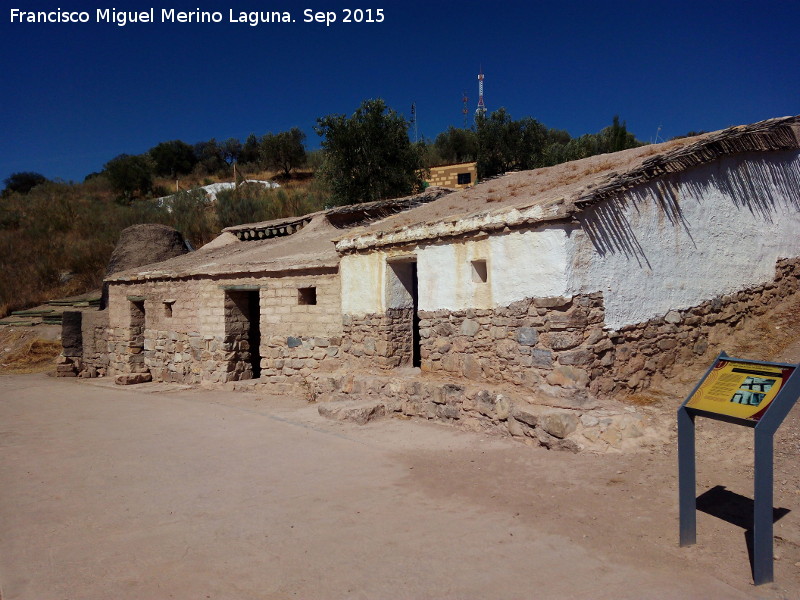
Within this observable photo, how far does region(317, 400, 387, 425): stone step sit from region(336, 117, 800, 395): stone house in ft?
2.81

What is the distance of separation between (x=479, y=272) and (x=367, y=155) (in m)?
13.2

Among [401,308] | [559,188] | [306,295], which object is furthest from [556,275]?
[306,295]

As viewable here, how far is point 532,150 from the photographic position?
2377 centimetres

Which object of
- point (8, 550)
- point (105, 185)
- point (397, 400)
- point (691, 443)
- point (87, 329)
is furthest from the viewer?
point (105, 185)

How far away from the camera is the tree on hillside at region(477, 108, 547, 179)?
2375cm

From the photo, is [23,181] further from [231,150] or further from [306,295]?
[306,295]

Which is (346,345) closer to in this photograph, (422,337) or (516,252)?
(422,337)

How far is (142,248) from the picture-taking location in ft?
59.9

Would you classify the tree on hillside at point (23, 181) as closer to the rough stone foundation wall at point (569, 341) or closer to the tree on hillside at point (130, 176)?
the tree on hillside at point (130, 176)

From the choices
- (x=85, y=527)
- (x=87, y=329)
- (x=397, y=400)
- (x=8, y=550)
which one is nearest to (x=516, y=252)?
(x=397, y=400)

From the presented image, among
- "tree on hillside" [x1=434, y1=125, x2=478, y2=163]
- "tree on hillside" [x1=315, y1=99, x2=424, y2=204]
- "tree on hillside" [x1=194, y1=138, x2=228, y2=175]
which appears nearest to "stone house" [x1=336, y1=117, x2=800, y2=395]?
"tree on hillside" [x1=315, y1=99, x2=424, y2=204]

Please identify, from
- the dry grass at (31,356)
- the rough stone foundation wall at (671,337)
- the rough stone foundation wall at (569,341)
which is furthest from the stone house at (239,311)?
the rough stone foundation wall at (671,337)

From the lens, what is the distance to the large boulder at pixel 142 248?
18.0 meters

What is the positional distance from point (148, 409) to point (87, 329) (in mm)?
6828
